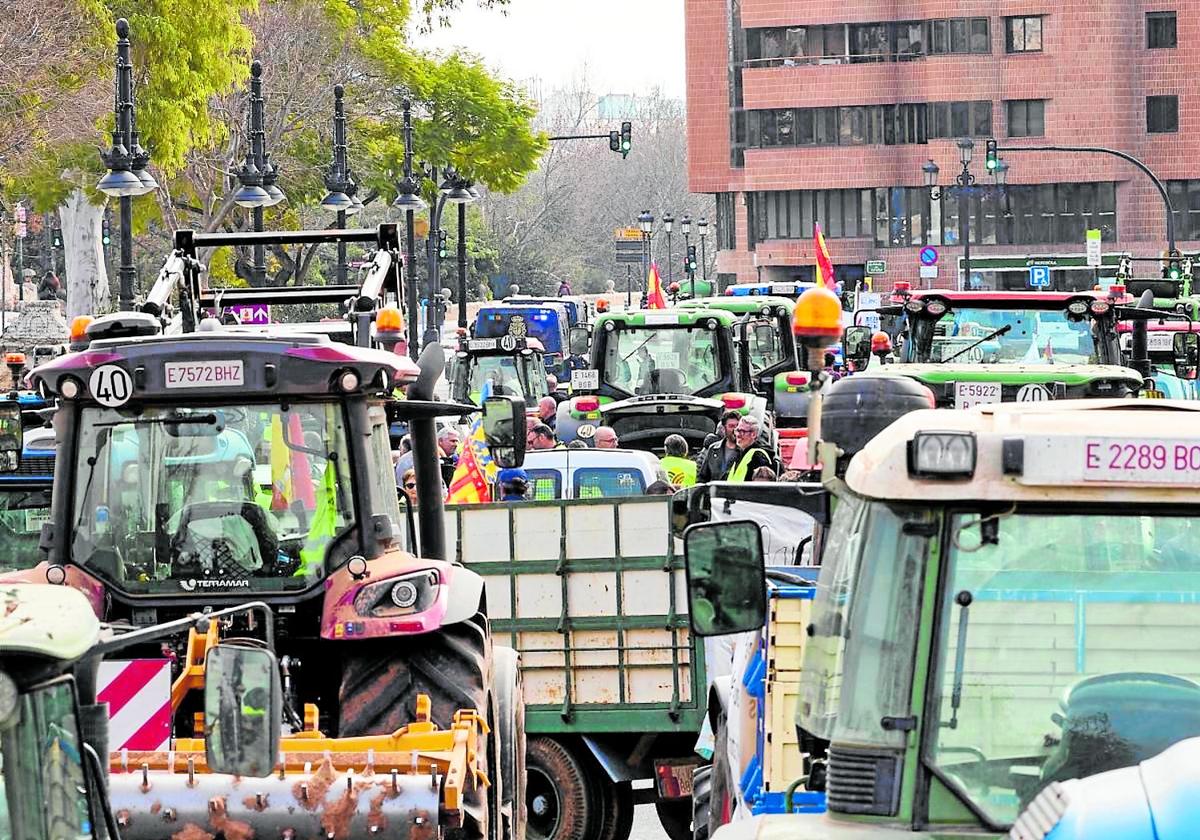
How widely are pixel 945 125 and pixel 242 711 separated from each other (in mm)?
87289

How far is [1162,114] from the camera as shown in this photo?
3435 inches

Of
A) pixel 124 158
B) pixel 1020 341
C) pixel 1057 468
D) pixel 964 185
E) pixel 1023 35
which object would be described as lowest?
pixel 1020 341

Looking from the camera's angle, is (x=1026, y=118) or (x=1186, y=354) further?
(x=1026, y=118)

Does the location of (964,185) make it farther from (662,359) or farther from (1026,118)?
(662,359)

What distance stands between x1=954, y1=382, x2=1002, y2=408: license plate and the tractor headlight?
9.66 metres

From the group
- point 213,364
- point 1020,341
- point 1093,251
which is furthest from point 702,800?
point 1093,251

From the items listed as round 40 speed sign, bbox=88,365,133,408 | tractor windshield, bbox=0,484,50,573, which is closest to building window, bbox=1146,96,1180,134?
tractor windshield, bbox=0,484,50,573

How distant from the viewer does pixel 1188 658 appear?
178 inches

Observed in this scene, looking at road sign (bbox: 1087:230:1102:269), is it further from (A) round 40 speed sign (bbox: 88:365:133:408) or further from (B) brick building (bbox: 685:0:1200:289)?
(A) round 40 speed sign (bbox: 88:365:133:408)

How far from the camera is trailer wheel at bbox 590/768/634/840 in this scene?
437 inches

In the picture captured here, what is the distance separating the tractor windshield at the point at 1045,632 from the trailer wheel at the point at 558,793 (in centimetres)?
661

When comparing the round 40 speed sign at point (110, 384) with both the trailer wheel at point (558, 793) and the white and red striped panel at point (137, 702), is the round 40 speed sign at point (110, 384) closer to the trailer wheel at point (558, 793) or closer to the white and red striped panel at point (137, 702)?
the white and red striped panel at point (137, 702)

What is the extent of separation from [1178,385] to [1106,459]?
22.1m

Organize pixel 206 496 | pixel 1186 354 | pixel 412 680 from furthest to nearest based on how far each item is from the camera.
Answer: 1. pixel 1186 354
2. pixel 206 496
3. pixel 412 680
